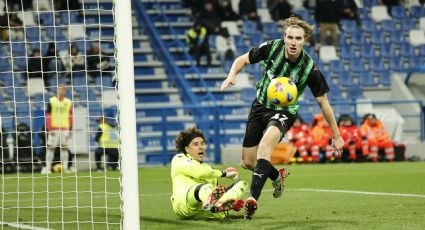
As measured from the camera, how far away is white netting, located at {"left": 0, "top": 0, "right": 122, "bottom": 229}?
34.1ft

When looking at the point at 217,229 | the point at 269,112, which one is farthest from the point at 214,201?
the point at 269,112

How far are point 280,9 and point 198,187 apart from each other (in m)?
21.3

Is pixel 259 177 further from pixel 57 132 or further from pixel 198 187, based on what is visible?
pixel 57 132

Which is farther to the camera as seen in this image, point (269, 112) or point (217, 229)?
point (269, 112)

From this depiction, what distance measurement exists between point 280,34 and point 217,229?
836 inches

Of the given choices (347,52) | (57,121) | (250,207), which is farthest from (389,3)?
(250,207)

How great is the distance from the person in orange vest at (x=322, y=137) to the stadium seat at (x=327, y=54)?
6398 millimetres

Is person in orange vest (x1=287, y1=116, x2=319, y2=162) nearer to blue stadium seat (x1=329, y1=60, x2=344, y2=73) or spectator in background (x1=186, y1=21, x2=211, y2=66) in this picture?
spectator in background (x1=186, y1=21, x2=211, y2=66)

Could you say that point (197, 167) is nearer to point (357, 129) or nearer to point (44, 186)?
point (44, 186)

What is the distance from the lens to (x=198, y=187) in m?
9.40

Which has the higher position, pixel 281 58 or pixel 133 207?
pixel 281 58

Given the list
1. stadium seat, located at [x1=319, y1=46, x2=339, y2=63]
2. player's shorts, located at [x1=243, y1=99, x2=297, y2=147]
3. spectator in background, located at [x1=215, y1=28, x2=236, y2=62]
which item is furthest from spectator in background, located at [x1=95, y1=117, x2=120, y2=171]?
player's shorts, located at [x1=243, y1=99, x2=297, y2=147]

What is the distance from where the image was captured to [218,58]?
29000 mm

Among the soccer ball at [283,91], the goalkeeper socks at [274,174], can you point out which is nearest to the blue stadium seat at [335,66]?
the goalkeeper socks at [274,174]
